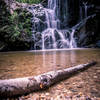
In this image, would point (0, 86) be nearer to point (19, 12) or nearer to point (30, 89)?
point (30, 89)

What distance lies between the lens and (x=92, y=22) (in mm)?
15125

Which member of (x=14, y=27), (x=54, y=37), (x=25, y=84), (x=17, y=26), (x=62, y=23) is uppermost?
(x=62, y=23)

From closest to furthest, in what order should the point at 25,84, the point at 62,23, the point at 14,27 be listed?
the point at 25,84 < the point at 14,27 < the point at 62,23

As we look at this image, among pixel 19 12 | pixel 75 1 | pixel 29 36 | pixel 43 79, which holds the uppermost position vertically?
pixel 75 1

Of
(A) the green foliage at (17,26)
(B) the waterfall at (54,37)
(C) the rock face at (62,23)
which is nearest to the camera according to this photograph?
(A) the green foliage at (17,26)

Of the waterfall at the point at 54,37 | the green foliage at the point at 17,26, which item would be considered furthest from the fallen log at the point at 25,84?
the waterfall at the point at 54,37

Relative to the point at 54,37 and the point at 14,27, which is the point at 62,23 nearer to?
the point at 54,37

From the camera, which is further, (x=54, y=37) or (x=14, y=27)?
(x=54, y=37)

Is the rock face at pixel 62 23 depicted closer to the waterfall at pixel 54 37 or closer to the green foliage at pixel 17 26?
the green foliage at pixel 17 26

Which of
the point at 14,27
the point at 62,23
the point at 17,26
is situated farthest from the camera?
the point at 62,23

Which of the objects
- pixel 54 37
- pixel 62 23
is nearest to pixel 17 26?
pixel 54 37

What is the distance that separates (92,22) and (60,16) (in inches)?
216

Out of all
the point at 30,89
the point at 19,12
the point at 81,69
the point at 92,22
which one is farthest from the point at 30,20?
the point at 30,89

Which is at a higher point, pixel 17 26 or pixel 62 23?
pixel 62 23
